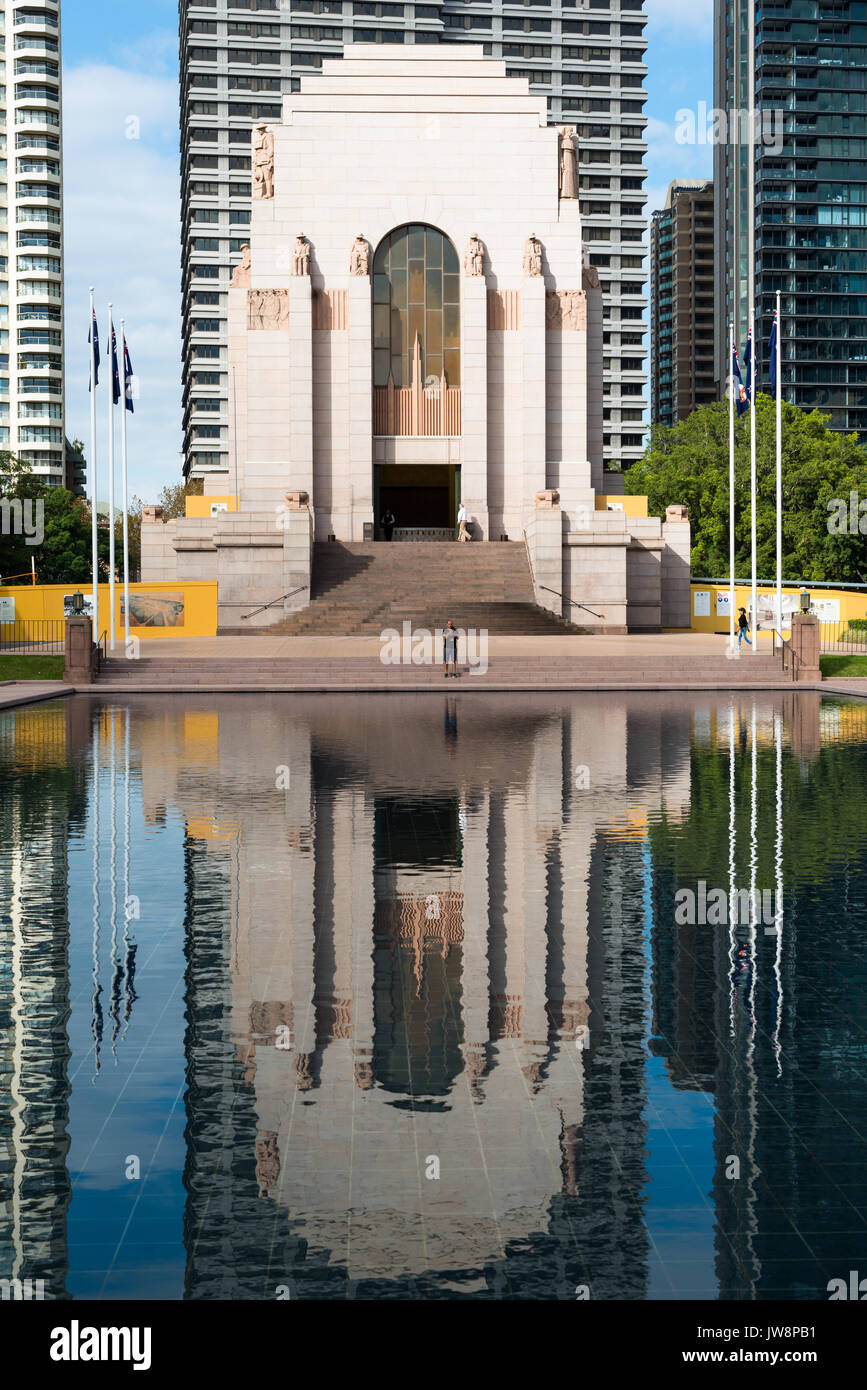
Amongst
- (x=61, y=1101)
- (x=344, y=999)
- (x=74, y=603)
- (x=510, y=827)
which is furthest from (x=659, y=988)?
(x=74, y=603)

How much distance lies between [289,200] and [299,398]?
29.0ft

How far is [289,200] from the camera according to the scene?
213ft

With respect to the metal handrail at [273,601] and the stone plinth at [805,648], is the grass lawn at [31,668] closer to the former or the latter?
the metal handrail at [273,601]

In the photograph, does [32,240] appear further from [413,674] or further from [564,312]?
[413,674]

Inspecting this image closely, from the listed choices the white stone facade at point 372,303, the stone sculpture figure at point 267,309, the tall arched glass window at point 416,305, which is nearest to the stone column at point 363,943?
the white stone facade at point 372,303

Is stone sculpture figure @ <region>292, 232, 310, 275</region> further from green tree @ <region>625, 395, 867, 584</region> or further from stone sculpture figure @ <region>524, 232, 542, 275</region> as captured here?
green tree @ <region>625, 395, 867, 584</region>

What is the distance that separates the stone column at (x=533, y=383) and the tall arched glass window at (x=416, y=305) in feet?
10.8

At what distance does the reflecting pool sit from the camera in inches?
247

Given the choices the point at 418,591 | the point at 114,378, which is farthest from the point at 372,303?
the point at 114,378

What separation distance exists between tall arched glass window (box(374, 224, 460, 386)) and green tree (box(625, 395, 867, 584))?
64.2 ft

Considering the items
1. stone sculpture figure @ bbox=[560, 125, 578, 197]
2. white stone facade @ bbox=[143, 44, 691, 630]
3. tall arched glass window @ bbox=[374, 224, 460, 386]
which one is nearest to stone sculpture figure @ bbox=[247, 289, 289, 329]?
white stone facade @ bbox=[143, 44, 691, 630]

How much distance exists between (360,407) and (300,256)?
267 inches

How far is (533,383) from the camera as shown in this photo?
6500cm

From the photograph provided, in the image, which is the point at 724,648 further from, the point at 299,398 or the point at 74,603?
the point at 299,398
